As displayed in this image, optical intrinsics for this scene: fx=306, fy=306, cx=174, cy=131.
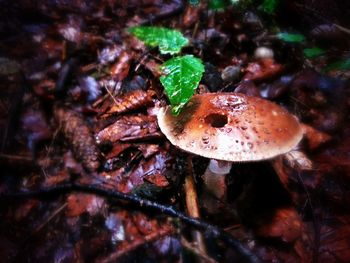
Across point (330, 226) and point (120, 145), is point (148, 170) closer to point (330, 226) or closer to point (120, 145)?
point (120, 145)

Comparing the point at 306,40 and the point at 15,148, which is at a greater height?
the point at 306,40

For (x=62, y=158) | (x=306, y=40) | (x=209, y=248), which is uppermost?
(x=306, y=40)

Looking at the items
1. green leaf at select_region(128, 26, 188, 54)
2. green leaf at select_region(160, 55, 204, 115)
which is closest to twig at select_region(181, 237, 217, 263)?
green leaf at select_region(160, 55, 204, 115)

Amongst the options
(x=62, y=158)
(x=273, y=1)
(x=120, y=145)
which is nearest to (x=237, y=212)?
(x=120, y=145)

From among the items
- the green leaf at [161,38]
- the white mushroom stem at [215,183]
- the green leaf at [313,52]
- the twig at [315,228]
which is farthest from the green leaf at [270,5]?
the white mushroom stem at [215,183]

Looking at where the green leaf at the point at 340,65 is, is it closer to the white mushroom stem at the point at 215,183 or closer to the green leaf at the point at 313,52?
the green leaf at the point at 313,52

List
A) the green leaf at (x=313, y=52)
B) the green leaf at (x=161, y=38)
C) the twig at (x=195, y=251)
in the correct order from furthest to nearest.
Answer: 1. the green leaf at (x=313, y=52)
2. the green leaf at (x=161, y=38)
3. the twig at (x=195, y=251)
